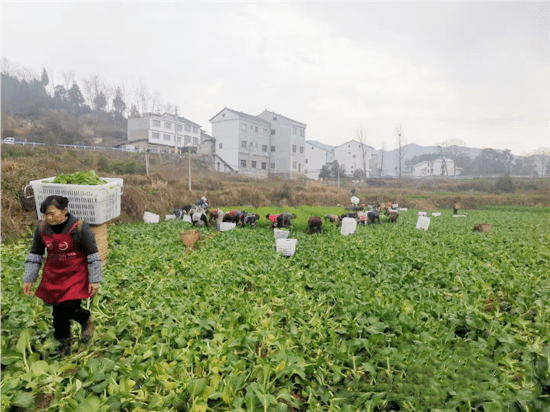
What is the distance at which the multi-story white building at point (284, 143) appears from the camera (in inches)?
1850

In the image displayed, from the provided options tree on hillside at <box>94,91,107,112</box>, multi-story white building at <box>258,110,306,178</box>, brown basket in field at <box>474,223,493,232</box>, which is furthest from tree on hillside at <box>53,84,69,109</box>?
brown basket in field at <box>474,223,493,232</box>

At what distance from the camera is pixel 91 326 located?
144 inches

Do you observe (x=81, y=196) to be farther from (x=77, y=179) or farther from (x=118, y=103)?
(x=118, y=103)

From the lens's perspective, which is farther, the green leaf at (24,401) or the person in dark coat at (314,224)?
the person in dark coat at (314,224)

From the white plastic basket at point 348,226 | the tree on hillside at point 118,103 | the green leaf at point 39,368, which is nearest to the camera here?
the green leaf at point 39,368

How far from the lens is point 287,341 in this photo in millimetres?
3529

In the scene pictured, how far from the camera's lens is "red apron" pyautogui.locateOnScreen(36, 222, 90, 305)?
323 cm

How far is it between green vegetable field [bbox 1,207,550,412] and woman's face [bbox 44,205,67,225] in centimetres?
117

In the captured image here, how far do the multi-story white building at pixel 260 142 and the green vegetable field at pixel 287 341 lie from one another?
3608cm

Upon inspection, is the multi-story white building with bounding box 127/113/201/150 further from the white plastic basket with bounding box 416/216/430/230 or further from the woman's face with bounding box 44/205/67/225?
the woman's face with bounding box 44/205/67/225

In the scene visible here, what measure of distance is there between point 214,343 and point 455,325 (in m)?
3.01

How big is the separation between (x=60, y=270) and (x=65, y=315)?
532 millimetres

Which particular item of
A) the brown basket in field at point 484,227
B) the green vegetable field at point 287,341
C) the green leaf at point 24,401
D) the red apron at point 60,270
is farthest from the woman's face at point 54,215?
the brown basket in field at point 484,227

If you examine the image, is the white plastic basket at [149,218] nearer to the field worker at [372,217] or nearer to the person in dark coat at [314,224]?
the person in dark coat at [314,224]
